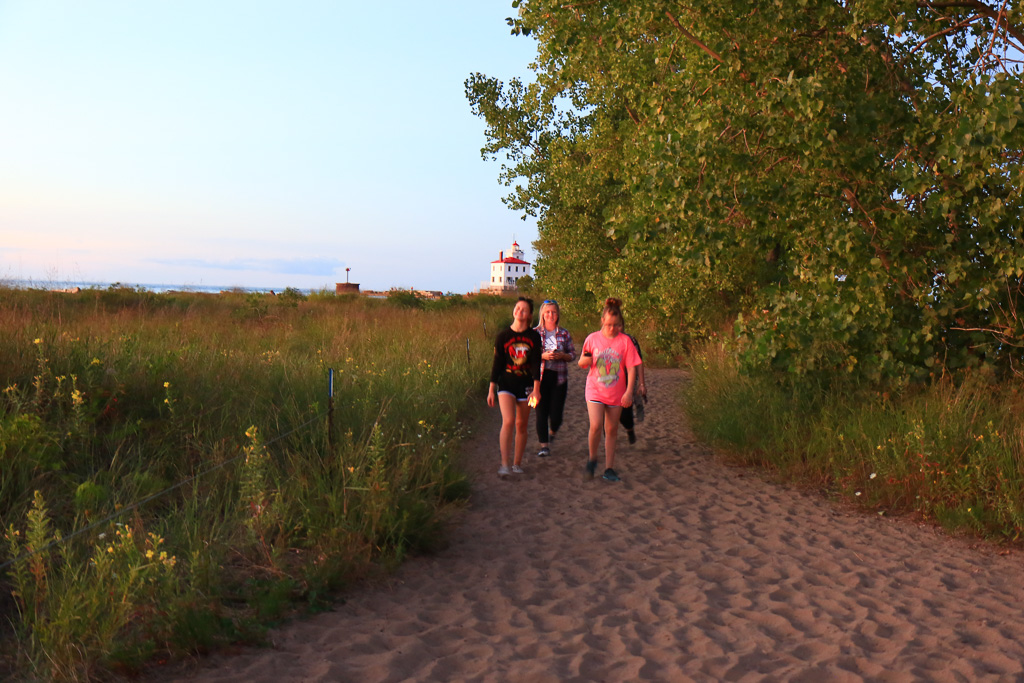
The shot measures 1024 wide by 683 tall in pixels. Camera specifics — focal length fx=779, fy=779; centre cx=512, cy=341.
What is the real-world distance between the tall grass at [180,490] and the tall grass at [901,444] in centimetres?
378

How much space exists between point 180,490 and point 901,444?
265 inches

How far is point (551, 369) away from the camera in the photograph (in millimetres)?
9477

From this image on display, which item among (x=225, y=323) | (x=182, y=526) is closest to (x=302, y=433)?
(x=182, y=526)

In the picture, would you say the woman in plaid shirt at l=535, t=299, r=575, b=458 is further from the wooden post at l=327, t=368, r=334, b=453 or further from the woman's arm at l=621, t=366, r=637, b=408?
the wooden post at l=327, t=368, r=334, b=453

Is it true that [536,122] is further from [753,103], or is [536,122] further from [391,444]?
[391,444]

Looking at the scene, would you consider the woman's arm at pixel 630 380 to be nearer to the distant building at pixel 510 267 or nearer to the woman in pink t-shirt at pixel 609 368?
A: the woman in pink t-shirt at pixel 609 368

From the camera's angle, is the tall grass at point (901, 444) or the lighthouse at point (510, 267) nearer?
the tall grass at point (901, 444)

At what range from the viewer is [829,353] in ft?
28.4

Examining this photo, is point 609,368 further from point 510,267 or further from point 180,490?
point 510,267

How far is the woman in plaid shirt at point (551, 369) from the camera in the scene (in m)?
8.97

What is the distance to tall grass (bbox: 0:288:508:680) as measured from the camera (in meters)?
4.23

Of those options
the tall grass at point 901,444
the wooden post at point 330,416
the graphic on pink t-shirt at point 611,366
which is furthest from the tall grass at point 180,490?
the tall grass at point 901,444

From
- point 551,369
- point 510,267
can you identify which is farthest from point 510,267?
point 551,369

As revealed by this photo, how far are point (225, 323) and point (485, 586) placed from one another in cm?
1509
